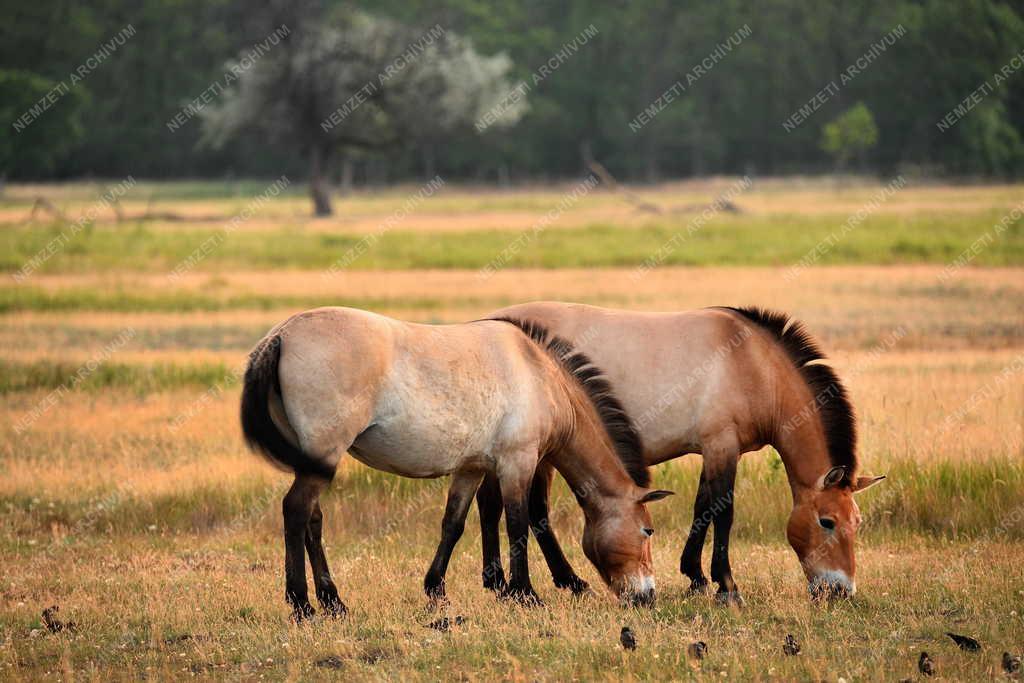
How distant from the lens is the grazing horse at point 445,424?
6.79m

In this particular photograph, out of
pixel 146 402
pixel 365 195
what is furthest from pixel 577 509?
pixel 365 195

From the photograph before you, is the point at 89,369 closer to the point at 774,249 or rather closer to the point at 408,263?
the point at 408,263

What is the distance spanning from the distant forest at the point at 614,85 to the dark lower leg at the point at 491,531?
60.2m

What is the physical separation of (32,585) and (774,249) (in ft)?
75.5

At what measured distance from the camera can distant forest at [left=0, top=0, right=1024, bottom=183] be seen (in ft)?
223

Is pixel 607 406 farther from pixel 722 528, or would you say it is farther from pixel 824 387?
pixel 824 387

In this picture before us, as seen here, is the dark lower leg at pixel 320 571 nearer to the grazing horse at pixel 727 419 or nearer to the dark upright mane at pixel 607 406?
the grazing horse at pixel 727 419

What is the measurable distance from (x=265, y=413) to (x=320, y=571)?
994 millimetres

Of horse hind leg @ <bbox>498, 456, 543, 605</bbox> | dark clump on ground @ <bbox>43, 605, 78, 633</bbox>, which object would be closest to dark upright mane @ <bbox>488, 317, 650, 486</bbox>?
horse hind leg @ <bbox>498, 456, 543, 605</bbox>

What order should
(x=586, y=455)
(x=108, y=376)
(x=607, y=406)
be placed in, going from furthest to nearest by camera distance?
(x=108, y=376), (x=607, y=406), (x=586, y=455)

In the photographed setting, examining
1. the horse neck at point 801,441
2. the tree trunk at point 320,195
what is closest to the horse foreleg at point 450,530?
the horse neck at point 801,441

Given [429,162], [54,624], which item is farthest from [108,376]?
[429,162]

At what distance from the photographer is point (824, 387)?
25.4 ft

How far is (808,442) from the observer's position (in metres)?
7.63
